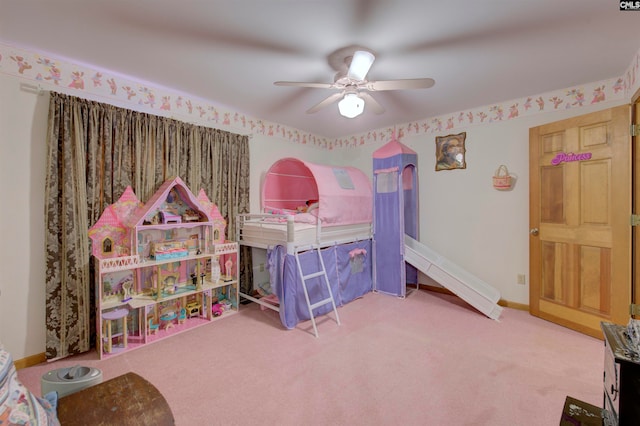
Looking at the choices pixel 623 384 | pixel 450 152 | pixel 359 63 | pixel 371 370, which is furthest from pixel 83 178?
pixel 450 152

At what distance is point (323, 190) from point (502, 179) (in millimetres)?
2182

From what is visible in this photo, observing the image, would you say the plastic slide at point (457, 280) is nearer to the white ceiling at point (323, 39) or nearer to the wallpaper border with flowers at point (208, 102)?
the wallpaper border with flowers at point (208, 102)

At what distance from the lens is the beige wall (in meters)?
2.29

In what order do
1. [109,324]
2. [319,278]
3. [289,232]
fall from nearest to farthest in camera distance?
[109,324] < [289,232] < [319,278]

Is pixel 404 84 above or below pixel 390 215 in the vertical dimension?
above

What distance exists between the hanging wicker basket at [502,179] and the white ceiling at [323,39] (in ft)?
3.05

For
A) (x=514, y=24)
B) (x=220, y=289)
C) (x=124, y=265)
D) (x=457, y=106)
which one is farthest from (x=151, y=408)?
(x=457, y=106)

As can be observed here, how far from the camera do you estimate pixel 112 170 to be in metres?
2.72

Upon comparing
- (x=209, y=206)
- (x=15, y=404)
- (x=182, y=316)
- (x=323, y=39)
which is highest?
(x=323, y=39)

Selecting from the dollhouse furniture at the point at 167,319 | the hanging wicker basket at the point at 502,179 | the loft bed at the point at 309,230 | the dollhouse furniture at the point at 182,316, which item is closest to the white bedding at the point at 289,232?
the loft bed at the point at 309,230

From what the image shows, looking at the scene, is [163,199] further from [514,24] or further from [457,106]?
[457,106]

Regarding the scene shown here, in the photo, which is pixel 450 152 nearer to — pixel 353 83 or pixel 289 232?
pixel 353 83

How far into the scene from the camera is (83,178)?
2529 millimetres

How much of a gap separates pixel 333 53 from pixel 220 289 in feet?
9.68
